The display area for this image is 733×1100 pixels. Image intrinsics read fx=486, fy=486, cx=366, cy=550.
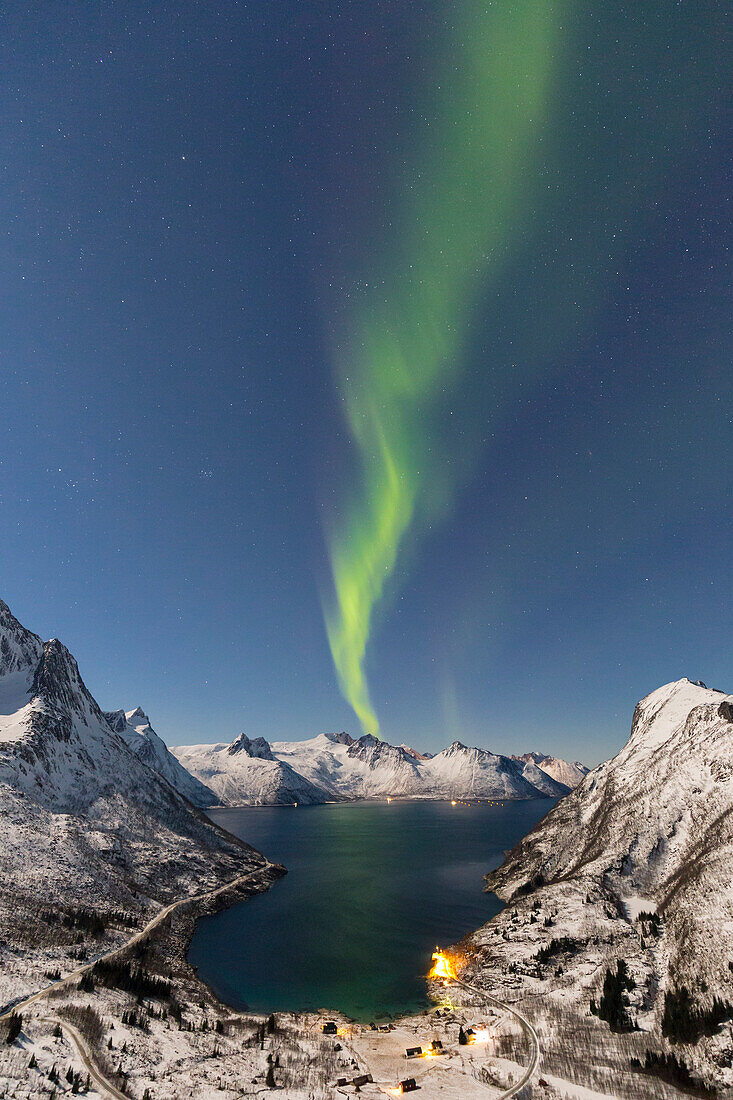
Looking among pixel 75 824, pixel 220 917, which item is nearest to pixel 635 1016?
pixel 220 917

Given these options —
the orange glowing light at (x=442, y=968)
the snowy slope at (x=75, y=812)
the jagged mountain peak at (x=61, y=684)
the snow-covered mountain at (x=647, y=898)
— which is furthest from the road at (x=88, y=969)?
the jagged mountain peak at (x=61, y=684)

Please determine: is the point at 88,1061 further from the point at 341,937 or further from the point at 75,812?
the point at 75,812

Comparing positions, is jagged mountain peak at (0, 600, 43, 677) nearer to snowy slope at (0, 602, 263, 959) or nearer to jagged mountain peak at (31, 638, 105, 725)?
snowy slope at (0, 602, 263, 959)

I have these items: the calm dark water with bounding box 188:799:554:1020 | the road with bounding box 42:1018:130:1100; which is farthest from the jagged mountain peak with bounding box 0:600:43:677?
the road with bounding box 42:1018:130:1100

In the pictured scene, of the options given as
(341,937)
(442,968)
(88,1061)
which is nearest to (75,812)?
(341,937)

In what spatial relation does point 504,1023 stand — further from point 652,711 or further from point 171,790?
point 171,790
